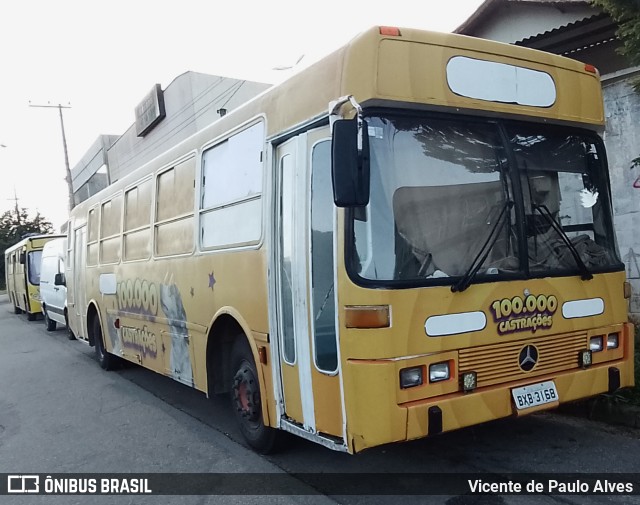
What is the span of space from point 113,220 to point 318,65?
18.4 ft

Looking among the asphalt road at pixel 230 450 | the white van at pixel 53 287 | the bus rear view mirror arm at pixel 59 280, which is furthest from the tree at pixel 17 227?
the asphalt road at pixel 230 450

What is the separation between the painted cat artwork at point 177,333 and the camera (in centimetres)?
621

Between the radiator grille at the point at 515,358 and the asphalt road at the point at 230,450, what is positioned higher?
the radiator grille at the point at 515,358

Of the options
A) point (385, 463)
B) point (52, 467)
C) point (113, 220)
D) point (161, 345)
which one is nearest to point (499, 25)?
point (113, 220)

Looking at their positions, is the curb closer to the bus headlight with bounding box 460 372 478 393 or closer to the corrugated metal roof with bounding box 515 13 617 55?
the bus headlight with bounding box 460 372 478 393

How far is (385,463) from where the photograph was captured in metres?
4.68

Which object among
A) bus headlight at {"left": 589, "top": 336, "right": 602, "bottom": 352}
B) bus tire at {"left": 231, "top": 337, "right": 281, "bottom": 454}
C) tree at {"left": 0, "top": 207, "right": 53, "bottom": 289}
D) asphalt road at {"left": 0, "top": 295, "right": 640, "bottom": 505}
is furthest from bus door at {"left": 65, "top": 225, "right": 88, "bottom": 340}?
tree at {"left": 0, "top": 207, "right": 53, "bottom": 289}

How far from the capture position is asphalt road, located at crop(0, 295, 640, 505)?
436cm

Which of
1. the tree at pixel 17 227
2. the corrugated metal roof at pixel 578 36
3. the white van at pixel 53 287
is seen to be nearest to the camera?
the corrugated metal roof at pixel 578 36

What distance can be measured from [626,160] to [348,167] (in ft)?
18.3

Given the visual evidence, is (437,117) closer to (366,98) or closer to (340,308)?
(366,98)

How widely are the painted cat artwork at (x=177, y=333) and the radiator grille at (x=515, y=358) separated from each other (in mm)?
3229

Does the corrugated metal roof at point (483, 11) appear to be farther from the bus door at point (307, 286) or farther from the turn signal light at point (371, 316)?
the turn signal light at point (371, 316)

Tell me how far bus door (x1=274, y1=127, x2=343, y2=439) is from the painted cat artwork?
2031 mm
